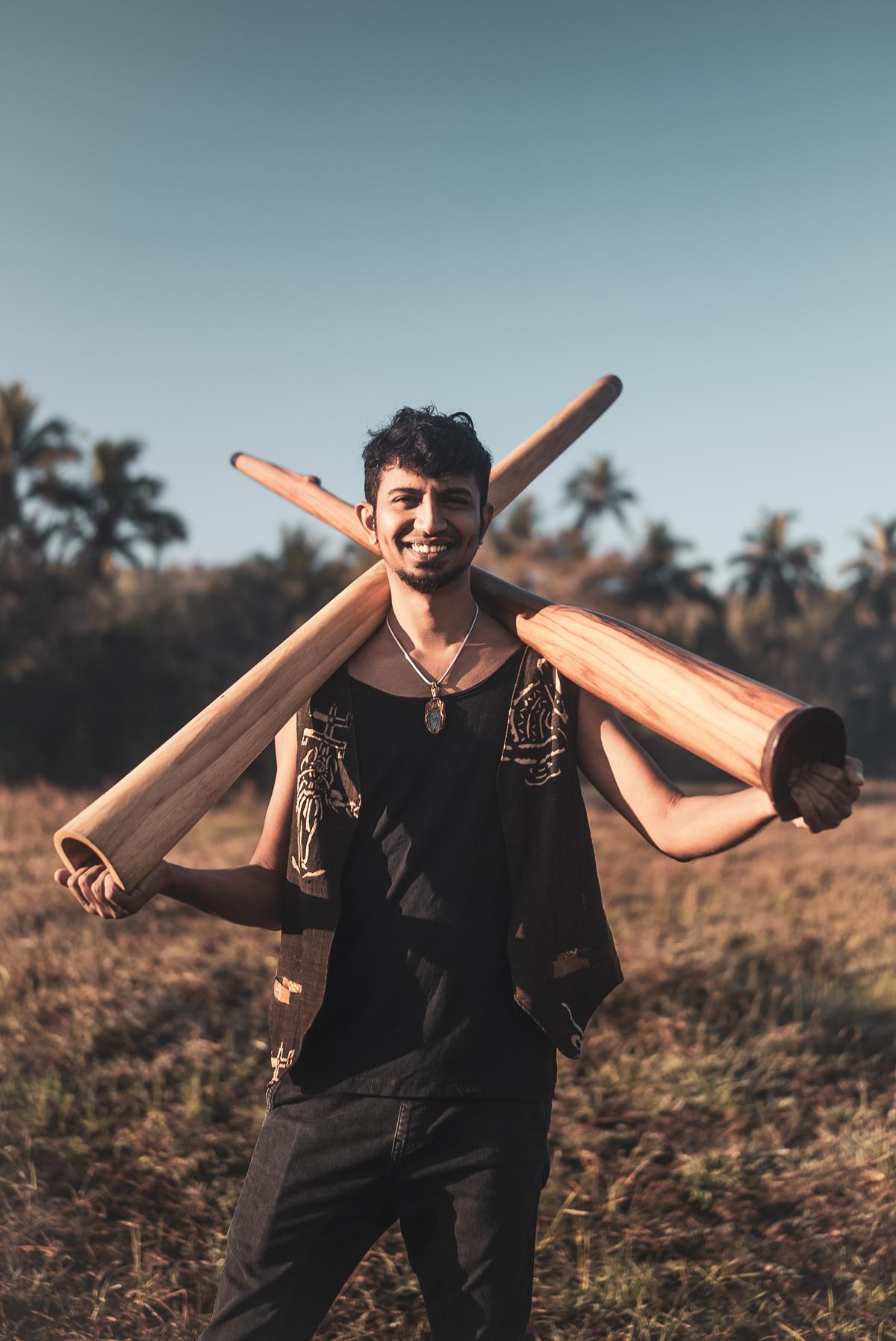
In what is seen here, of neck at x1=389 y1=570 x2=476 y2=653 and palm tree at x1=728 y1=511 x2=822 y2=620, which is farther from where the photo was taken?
palm tree at x1=728 y1=511 x2=822 y2=620

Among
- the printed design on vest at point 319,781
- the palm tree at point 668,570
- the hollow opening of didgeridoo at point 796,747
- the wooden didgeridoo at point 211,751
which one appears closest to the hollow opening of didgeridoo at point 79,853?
the wooden didgeridoo at point 211,751

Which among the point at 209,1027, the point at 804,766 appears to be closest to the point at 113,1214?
the point at 209,1027

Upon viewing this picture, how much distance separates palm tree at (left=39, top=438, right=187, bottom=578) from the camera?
31641 millimetres

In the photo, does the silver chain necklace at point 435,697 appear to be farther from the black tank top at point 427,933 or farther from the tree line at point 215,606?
the tree line at point 215,606

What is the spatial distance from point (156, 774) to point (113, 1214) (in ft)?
7.87

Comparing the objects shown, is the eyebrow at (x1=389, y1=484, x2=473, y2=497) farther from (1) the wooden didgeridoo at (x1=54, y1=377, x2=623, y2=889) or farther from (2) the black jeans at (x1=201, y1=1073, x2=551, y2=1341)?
(2) the black jeans at (x1=201, y1=1073, x2=551, y2=1341)

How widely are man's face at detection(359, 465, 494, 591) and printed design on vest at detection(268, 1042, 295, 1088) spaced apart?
87 cm

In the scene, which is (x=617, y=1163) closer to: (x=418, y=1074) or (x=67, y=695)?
(x=418, y=1074)

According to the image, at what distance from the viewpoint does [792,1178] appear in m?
4.05

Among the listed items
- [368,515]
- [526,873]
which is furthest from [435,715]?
[368,515]

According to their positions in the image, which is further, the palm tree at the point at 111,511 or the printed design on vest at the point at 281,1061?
the palm tree at the point at 111,511

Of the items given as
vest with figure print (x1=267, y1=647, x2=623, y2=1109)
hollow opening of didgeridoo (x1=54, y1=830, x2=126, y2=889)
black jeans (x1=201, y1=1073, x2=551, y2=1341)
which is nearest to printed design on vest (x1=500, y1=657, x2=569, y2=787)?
vest with figure print (x1=267, y1=647, x2=623, y2=1109)

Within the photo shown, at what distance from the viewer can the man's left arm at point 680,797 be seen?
1.67 meters

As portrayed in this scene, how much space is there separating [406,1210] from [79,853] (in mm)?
835
